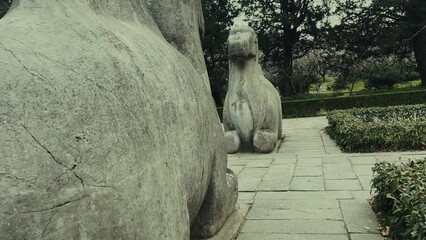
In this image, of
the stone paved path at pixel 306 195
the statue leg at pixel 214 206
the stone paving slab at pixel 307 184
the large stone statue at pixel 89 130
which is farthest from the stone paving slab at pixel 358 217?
the large stone statue at pixel 89 130

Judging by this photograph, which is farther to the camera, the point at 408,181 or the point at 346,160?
the point at 346,160

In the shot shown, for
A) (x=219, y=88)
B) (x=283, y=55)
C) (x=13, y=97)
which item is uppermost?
(x=13, y=97)

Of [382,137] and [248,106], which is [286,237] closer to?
[248,106]

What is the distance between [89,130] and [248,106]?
654cm

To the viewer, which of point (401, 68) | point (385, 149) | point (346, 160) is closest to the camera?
point (346, 160)

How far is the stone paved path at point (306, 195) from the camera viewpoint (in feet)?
11.5

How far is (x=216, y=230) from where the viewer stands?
292 cm

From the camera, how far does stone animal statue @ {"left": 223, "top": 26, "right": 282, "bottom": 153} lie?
24.8 ft

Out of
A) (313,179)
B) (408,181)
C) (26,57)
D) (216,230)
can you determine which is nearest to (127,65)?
(26,57)

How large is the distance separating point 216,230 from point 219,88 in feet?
74.3

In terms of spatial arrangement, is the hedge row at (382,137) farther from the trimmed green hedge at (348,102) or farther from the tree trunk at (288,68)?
the tree trunk at (288,68)

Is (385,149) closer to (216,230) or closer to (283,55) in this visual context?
(216,230)

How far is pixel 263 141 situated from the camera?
25.2 ft

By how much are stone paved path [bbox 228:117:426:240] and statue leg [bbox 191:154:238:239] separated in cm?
65
